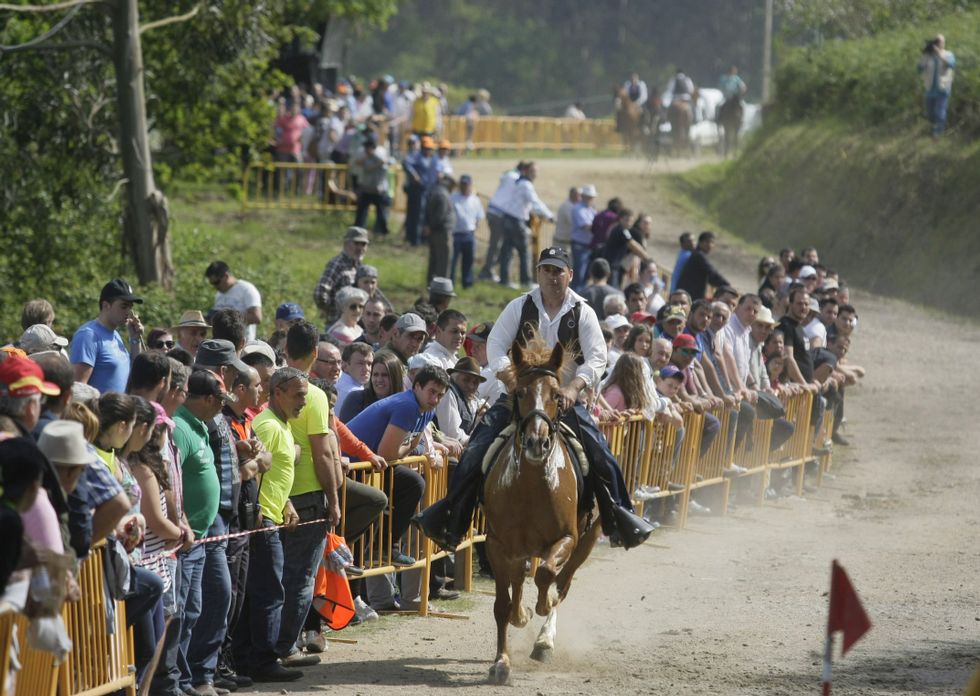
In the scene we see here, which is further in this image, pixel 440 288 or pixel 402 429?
pixel 440 288

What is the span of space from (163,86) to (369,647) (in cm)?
1758

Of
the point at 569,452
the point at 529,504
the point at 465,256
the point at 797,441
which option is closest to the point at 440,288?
the point at 797,441

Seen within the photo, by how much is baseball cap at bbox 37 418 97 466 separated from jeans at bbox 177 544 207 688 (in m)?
2.02

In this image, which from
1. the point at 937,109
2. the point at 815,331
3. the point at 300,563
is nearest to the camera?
the point at 300,563

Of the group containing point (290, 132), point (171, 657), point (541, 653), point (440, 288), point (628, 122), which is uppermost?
point (628, 122)

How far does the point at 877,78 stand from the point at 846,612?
3279cm

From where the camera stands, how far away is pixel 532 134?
167ft

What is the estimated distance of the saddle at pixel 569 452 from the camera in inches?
413

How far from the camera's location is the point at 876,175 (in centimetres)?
3556

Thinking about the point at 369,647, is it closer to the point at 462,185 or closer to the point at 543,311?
the point at 543,311

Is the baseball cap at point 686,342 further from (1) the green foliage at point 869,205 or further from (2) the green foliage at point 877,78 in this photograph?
(2) the green foliage at point 877,78

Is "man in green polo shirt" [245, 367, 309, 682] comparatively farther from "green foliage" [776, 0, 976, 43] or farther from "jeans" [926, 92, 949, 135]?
"green foliage" [776, 0, 976, 43]

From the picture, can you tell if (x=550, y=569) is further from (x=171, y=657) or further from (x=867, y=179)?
(x=867, y=179)

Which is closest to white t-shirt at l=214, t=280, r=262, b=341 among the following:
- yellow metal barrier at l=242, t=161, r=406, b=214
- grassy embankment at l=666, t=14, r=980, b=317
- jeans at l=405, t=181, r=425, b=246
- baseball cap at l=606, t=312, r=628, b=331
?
baseball cap at l=606, t=312, r=628, b=331
